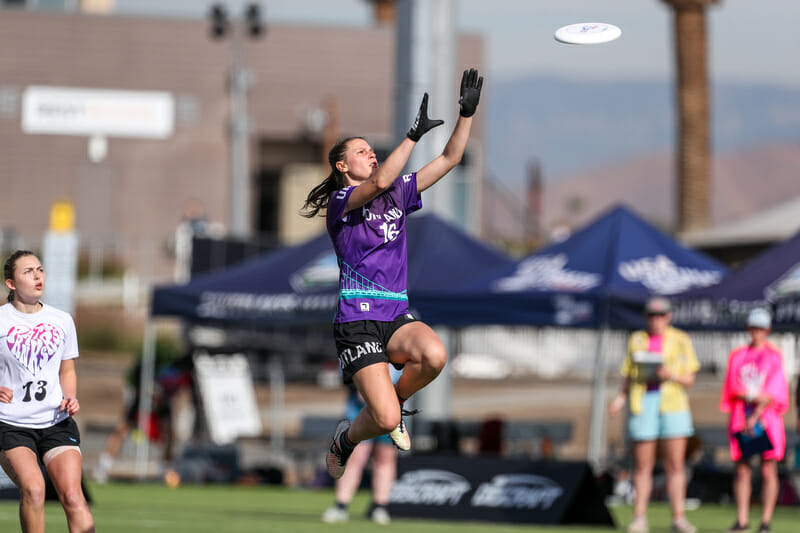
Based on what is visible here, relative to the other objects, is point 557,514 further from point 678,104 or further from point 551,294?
point 678,104

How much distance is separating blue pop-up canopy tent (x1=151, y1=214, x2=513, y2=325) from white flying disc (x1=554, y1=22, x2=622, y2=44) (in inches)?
325

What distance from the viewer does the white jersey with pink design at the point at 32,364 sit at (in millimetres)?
8281

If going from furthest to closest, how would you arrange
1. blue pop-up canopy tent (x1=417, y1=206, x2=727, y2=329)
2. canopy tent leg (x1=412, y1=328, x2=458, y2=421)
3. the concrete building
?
the concrete building → canopy tent leg (x1=412, y1=328, x2=458, y2=421) → blue pop-up canopy tent (x1=417, y1=206, x2=727, y2=329)

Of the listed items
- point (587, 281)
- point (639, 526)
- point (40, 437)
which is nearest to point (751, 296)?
point (587, 281)

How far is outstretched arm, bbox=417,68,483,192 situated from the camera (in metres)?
7.68

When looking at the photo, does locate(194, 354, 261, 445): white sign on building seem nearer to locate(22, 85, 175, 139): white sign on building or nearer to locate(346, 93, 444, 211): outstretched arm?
locate(346, 93, 444, 211): outstretched arm

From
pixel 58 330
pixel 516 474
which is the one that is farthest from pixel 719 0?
pixel 58 330

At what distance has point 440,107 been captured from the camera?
20.4 meters

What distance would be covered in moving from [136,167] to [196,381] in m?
27.6

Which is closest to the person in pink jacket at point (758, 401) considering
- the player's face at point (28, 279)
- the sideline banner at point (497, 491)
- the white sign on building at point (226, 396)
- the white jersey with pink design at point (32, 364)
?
the sideline banner at point (497, 491)

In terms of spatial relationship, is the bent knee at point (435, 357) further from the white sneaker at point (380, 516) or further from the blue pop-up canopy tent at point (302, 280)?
the blue pop-up canopy tent at point (302, 280)

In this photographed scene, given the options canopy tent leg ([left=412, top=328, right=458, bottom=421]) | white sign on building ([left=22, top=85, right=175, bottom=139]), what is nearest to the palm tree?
canopy tent leg ([left=412, top=328, right=458, bottom=421])

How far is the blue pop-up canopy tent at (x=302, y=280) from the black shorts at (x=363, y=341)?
759 cm

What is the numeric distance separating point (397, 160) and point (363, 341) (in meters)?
1.21
